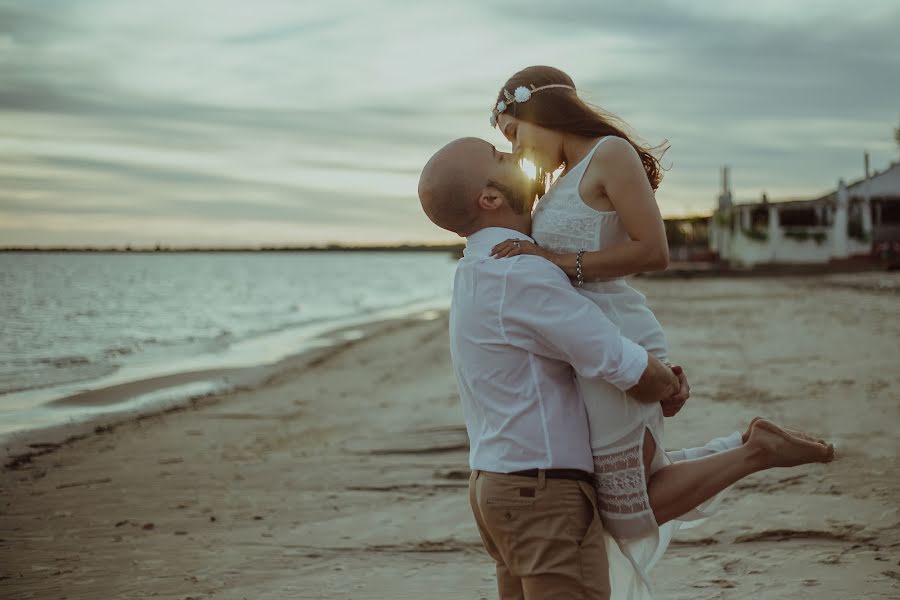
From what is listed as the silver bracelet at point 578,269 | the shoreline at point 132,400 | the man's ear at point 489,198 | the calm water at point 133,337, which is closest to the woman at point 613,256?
the silver bracelet at point 578,269

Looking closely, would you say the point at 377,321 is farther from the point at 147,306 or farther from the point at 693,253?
the point at 693,253

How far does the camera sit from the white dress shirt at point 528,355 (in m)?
2.08

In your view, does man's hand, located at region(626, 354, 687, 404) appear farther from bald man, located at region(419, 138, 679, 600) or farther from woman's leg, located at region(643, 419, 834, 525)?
woman's leg, located at region(643, 419, 834, 525)

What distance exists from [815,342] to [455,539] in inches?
342

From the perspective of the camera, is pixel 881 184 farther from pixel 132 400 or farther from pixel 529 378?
pixel 529 378

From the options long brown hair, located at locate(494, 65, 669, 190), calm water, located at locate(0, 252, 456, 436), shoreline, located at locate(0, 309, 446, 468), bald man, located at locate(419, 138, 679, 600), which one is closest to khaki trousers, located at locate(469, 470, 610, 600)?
bald man, located at locate(419, 138, 679, 600)

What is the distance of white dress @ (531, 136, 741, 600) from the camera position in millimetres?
2238

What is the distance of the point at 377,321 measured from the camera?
1032 inches

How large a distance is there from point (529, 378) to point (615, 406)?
0.84ft

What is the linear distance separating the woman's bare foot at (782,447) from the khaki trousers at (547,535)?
0.58 meters

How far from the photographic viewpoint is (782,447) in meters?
2.42

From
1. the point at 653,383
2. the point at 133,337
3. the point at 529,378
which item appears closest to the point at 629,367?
the point at 653,383

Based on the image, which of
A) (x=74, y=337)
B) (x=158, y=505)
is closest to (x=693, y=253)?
(x=74, y=337)

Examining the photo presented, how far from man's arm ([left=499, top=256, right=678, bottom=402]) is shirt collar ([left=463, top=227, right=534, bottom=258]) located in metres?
0.11
